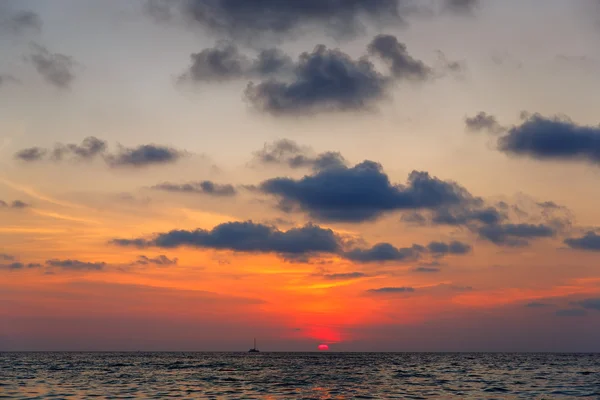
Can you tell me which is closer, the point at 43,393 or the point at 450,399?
the point at 450,399

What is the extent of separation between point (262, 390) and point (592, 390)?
133 feet

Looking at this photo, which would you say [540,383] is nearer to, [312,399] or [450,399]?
[450,399]

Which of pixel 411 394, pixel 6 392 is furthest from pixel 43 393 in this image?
pixel 411 394

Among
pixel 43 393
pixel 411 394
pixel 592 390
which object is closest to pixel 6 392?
pixel 43 393

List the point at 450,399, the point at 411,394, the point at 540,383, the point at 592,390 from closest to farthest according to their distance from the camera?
1. the point at 450,399
2. the point at 411,394
3. the point at 592,390
4. the point at 540,383

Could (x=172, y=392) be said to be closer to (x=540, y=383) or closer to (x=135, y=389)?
(x=135, y=389)

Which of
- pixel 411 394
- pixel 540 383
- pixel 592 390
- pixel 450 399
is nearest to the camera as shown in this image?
pixel 450 399

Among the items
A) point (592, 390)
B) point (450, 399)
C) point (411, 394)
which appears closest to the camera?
point (450, 399)

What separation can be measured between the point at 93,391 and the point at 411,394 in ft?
125

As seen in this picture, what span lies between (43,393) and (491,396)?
50975 mm

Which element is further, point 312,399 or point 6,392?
point 6,392

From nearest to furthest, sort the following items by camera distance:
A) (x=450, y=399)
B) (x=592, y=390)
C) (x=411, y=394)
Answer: (x=450, y=399), (x=411, y=394), (x=592, y=390)

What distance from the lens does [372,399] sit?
2510 inches

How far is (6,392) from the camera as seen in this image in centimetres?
7025
